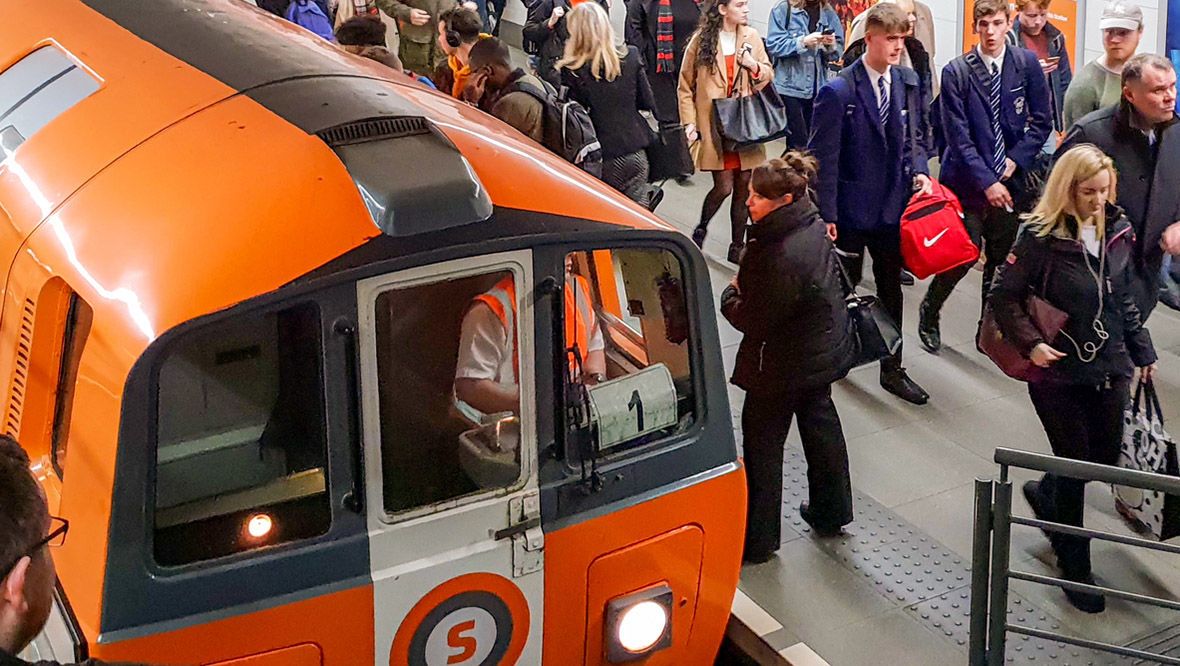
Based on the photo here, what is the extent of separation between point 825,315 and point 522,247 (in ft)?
7.18

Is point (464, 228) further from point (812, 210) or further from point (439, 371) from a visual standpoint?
point (812, 210)

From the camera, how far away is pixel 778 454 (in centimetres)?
604

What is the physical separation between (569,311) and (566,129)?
3.02 meters

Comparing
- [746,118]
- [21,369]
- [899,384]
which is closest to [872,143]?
[899,384]

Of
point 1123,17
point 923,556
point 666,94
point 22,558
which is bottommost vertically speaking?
point 923,556

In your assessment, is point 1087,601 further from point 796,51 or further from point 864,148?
point 796,51

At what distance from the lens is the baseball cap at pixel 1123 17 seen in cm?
785

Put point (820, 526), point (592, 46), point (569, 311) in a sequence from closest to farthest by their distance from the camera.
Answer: point (569, 311), point (820, 526), point (592, 46)

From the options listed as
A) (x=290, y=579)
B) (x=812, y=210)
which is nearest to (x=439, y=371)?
(x=290, y=579)

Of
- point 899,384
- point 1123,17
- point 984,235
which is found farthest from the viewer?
point 984,235

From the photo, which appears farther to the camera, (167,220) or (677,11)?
(677,11)

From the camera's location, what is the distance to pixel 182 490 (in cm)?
370

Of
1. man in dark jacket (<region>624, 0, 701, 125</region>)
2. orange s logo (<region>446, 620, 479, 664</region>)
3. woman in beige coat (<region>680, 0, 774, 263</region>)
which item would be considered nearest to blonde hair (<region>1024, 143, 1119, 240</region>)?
orange s logo (<region>446, 620, 479, 664</region>)

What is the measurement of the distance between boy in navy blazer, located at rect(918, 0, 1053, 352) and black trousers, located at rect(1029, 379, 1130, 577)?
2090 mm
